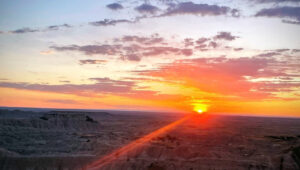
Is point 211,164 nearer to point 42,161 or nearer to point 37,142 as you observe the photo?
point 42,161

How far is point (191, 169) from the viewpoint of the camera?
96.4 ft

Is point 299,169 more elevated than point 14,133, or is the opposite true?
point 14,133

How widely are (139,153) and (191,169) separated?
8388 mm

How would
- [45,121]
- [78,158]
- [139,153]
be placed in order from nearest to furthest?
[78,158], [139,153], [45,121]

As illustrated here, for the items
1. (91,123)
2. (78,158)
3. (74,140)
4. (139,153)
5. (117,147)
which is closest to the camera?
(78,158)

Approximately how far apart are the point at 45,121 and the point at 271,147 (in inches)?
1830

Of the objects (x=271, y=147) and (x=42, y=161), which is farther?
(x=271, y=147)

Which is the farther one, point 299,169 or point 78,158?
point 78,158

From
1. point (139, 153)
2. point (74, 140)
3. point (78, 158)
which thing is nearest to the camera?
point (78, 158)

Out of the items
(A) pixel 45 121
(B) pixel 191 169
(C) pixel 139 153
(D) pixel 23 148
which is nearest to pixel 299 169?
(B) pixel 191 169

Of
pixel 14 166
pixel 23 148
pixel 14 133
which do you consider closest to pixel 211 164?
pixel 14 166

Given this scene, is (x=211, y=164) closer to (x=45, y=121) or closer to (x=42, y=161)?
(x=42, y=161)

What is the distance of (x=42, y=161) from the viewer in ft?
100

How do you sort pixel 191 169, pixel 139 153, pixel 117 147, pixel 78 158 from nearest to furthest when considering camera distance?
pixel 191 169 < pixel 78 158 < pixel 139 153 < pixel 117 147
